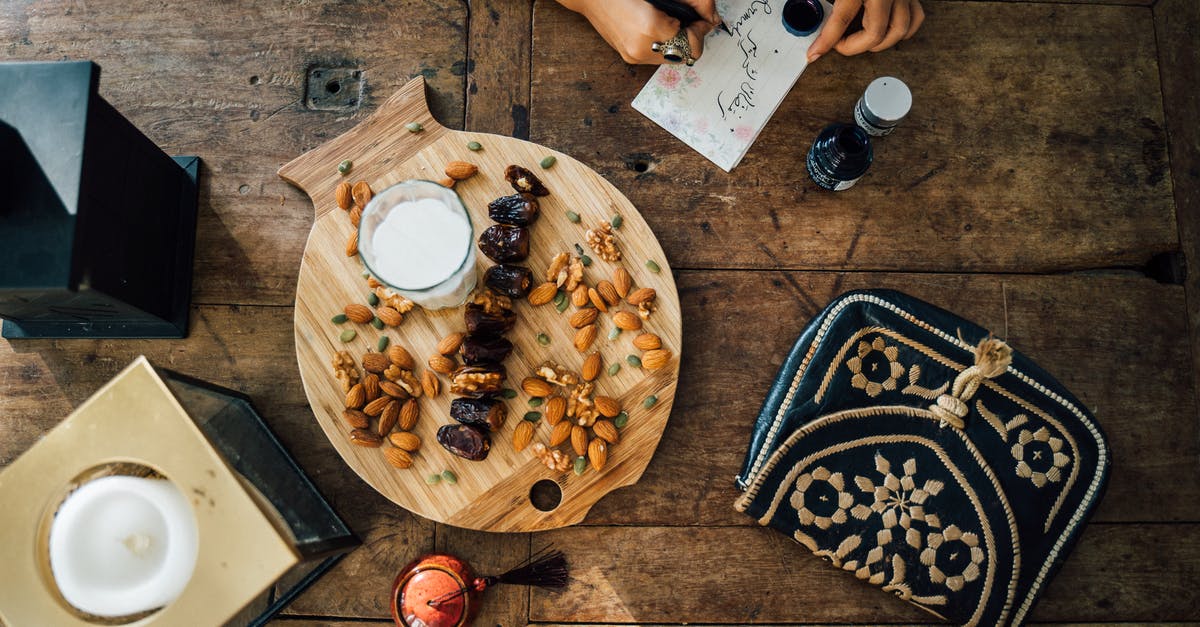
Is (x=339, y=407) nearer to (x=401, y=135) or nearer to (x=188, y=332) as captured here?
(x=188, y=332)

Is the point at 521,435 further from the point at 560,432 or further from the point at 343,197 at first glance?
the point at 343,197

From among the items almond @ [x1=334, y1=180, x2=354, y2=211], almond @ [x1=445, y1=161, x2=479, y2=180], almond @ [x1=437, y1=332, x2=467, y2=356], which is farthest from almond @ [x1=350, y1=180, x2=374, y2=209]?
almond @ [x1=437, y1=332, x2=467, y2=356]

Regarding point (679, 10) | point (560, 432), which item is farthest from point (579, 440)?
point (679, 10)

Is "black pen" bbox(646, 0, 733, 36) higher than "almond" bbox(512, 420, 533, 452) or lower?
higher

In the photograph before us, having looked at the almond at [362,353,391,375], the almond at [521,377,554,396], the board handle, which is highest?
the board handle

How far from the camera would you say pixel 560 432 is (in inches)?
36.6

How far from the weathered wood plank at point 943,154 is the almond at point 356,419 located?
467 mm

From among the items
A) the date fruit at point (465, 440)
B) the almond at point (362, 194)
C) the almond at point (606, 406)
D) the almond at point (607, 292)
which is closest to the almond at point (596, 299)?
the almond at point (607, 292)

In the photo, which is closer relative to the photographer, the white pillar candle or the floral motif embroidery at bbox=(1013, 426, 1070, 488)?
the white pillar candle

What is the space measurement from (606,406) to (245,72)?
74 cm

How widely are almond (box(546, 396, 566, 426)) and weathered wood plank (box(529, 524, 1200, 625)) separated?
0.55ft

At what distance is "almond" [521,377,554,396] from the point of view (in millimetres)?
935

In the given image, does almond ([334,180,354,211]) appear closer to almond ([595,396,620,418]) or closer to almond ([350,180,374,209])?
almond ([350,180,374,209])

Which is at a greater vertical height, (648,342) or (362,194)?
(362,194)
